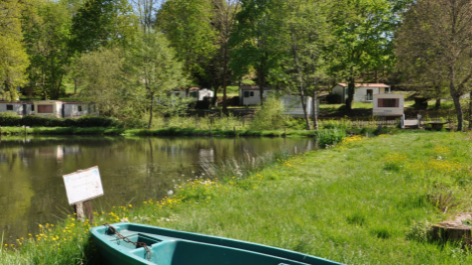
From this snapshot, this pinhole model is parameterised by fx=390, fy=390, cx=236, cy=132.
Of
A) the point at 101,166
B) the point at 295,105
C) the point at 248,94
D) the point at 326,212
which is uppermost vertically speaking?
the point at 248,94

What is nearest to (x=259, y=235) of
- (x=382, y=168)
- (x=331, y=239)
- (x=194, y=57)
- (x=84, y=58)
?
(x=331, y=239)

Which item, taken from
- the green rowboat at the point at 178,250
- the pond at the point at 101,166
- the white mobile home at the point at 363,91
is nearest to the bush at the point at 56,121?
the pond at the point at 101,166

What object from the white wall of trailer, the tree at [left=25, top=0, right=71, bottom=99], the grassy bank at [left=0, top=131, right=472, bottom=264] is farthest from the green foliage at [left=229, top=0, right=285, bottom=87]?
the grassy bank at [left=0, top=131, right=472, bottom=264]

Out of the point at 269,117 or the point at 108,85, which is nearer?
the point at 269,117

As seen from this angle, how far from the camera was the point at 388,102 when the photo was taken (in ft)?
130

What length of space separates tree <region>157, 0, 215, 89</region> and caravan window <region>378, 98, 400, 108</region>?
20017 mm

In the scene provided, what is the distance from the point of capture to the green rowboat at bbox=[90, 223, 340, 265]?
5.14 meters

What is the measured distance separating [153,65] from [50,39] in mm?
23094

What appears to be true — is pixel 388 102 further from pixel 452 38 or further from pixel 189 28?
pixel 189 28

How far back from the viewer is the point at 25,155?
904 inches

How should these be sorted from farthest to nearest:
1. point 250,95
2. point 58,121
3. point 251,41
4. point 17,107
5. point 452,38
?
1. point 250,95
2. point 17,107
3. point 251,41
4. point 58,121
5. point 452,38

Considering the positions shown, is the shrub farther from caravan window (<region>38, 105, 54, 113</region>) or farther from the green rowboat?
the green rowboat

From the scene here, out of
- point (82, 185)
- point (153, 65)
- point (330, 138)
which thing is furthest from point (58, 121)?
point (82, 185)

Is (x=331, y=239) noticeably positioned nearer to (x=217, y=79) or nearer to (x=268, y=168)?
(x=268, y=168)
